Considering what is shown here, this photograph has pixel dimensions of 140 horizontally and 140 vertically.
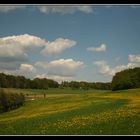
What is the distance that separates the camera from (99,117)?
14469 millimetres

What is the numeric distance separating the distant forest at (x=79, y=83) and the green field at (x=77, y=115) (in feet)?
0.79

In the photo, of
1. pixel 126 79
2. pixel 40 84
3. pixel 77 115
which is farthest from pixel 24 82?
pixel 126 79

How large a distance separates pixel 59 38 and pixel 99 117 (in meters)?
3.11

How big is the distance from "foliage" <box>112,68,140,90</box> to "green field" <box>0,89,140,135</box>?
217 millimetres

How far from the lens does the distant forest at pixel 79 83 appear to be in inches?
573

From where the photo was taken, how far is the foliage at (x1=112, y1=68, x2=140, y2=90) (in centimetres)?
1450

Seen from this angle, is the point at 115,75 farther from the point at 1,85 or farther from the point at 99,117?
the point at 1,85

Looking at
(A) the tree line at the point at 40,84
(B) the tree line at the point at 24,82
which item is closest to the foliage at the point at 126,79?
(A) the tree line at the point at 40,84

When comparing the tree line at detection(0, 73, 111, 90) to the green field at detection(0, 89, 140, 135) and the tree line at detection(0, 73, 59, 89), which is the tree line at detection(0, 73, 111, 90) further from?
the green field at detection(0, 89, 140, 135)

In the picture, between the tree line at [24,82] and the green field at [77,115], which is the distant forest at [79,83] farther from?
the green field at [77,115]

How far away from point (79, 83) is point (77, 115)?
44.7 inches

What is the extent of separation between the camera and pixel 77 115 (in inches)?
568

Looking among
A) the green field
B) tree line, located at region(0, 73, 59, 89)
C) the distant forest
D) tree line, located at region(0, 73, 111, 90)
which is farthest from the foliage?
tree line, located at region(0, 73, 59, 89)
